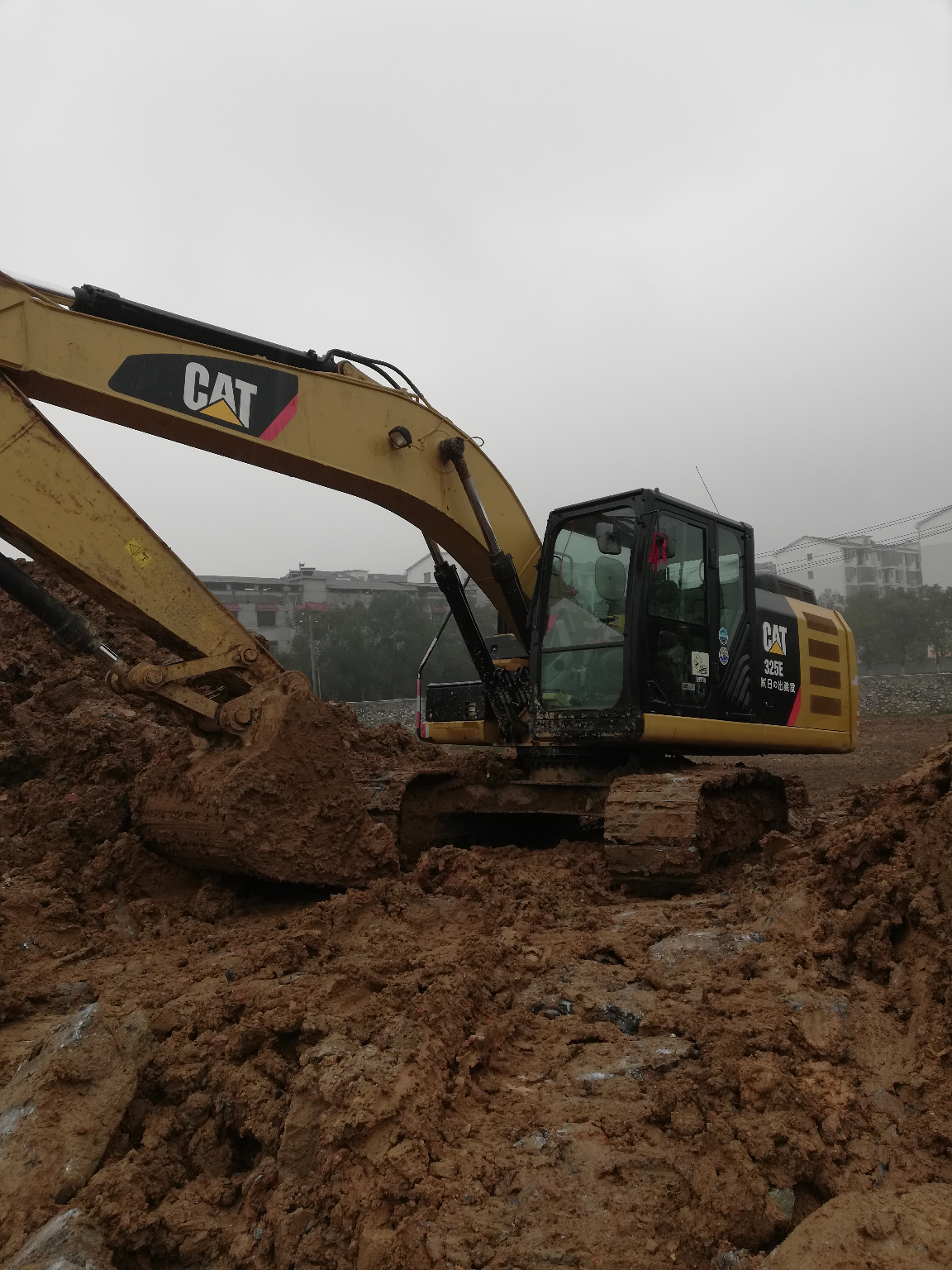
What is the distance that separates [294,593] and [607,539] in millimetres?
39916

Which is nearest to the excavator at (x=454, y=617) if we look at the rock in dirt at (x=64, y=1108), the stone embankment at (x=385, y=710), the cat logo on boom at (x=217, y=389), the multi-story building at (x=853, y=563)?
the cat logo on boom at (x=217, y=389)

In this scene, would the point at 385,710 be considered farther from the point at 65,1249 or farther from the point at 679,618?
the point at 65,1249

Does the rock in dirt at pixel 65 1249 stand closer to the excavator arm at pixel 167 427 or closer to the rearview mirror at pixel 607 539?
the excavator arm at pixel 167 427

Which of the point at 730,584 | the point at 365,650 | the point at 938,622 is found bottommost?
the point at 730,584

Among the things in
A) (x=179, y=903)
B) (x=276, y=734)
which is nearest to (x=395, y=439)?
(x=276, y=734)

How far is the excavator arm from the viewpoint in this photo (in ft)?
13.9

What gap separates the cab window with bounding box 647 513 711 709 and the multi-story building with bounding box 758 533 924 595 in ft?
124

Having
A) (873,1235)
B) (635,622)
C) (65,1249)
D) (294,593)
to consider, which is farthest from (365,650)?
(873,1235)

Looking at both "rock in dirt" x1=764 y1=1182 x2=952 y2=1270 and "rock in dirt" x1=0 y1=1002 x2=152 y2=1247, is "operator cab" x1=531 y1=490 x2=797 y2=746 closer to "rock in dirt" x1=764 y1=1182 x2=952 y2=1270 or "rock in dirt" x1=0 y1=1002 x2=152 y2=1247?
"rock in dirt" x1=0 y1=1002 x2=152 y2=1247

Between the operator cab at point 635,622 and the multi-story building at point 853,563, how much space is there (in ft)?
124

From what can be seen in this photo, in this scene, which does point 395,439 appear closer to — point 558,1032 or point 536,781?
point 536,781

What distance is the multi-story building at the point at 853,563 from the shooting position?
4988cm

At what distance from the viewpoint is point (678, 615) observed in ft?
18.2

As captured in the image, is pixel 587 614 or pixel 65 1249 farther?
pixel 587 614
